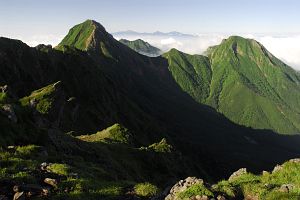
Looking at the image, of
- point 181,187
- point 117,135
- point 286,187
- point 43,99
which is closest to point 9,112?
point 181,187

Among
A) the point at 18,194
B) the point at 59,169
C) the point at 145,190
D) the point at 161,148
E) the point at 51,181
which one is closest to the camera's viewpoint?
the point at 18,194

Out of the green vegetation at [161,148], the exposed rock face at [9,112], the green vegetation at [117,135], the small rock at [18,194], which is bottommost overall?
the green vegetation at [161,148]

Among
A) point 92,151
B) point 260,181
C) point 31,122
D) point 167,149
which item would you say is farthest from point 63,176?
point 167,149

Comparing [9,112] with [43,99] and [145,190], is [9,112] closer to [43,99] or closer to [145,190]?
[145,190]

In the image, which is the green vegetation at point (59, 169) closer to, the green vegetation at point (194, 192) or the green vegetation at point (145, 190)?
the green vegetation at point (145, 190)

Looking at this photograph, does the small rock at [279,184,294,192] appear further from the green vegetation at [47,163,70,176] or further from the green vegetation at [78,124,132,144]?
the green vegetation at [78,124,132,144]

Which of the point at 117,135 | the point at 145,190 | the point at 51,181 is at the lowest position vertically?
the point at 117,135

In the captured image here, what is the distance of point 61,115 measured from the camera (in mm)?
146250

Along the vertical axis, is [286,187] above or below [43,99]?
above

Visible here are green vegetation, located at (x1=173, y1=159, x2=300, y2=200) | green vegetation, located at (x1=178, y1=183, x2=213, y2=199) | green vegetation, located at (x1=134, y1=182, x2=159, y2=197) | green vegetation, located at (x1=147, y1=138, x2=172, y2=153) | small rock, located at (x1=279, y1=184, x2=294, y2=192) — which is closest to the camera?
green vegetation, located at (x1=178, y1=183, x2=213, y2=199)

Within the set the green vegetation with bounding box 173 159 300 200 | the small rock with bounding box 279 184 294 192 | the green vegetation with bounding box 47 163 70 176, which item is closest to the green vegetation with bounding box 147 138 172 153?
the green vegetation with bounding box 47 163 70 176

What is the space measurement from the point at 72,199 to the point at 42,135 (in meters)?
31.1

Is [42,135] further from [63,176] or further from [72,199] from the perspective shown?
[72,199]

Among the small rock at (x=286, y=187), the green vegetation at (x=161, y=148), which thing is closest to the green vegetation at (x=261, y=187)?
the small rock at (x=286, y=187)
